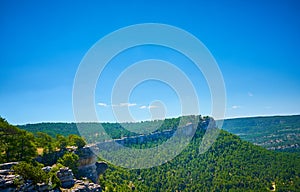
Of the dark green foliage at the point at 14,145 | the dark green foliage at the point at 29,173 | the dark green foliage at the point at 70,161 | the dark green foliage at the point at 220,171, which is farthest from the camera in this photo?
the dark green foliage at the point at 220,171

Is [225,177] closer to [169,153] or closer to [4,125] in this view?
[169,153]

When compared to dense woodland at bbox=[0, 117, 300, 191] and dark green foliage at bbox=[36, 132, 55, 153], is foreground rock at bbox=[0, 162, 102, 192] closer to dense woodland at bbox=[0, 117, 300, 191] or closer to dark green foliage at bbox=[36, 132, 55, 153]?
dark green foliage at bbox=[36, 132, 55, 153]

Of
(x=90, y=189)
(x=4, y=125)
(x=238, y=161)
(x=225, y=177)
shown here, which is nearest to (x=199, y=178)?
(x=225, y=177)

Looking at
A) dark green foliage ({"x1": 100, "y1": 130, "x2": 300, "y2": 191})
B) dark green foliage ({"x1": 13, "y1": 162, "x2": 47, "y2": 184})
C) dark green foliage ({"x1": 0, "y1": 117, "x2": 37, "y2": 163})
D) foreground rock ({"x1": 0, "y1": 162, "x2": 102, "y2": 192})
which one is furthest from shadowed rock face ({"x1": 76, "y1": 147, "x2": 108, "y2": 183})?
dark green foliage ({"x1": 13, "y1": 162, "x2": 47, "y2": 184})

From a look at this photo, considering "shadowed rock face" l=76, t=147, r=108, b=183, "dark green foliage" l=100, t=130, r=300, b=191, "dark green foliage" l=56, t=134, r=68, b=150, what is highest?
"dark green foliage" l=56, t=134, r=68, b=150

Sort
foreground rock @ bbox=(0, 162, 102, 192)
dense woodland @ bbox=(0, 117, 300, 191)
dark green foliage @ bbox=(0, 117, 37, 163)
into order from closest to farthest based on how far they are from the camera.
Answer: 1. foreground rock @ bbox=(0, 162, 102, 192)
2. dark green foliage @ bbox=(0, 117, 37, 163)
3. dense woodland @ bbox=(0, 117, 300, 191)

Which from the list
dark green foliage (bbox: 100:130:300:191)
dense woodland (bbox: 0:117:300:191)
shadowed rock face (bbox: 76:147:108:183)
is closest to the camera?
shadowed rock face (bbox: 76:147:108:183)

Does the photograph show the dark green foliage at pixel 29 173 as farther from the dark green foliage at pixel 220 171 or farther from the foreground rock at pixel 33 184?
the dark green foliage at pixel 220 171

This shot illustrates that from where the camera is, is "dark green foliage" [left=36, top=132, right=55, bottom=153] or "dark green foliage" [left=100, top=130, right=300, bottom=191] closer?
"dark green foliage" [left=36, top=132, right=55, bottom=153]

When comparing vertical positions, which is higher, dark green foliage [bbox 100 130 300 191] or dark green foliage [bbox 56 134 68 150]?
dark green foliage [bbox 56 134 68 150]

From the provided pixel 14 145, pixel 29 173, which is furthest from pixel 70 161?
pixel 29 173

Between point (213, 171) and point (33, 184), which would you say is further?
point (213, 171)

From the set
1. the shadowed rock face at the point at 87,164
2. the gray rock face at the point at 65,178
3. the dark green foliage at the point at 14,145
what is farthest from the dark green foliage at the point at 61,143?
the gray rock face at the point at 65,178

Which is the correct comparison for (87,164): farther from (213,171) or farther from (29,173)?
(213,171)
